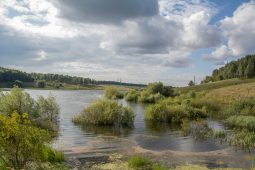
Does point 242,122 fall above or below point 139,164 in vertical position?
above

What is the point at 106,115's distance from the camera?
44812mm

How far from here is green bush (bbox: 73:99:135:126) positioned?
4478 centimetres

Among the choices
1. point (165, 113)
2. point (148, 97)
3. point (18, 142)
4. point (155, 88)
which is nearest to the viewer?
point (18, 142)

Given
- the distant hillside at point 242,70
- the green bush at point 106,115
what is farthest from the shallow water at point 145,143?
the distant hillside at point 242,70

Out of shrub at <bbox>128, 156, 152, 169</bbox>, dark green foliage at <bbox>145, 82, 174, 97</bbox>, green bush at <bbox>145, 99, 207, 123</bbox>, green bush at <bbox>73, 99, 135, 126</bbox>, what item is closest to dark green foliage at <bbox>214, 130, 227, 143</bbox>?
green bush at <bbox>73, 99, 135, 126</bbox>

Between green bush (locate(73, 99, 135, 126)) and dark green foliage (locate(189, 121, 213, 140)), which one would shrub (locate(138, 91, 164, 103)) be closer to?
green bush (locate(73, 99, 135, 126))

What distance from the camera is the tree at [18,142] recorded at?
1691 cm

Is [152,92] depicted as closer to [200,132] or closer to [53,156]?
[200,132]

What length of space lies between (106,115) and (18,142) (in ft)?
89.2

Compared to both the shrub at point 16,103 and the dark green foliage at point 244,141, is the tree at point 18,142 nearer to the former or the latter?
the dark green foliage at point 244,141

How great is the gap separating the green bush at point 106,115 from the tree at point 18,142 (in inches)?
1010

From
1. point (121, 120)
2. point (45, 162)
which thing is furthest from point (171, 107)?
point (45, 162)

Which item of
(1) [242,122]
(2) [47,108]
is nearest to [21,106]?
(2) [47,108]

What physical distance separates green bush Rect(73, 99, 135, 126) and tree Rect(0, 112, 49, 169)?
25.6m
